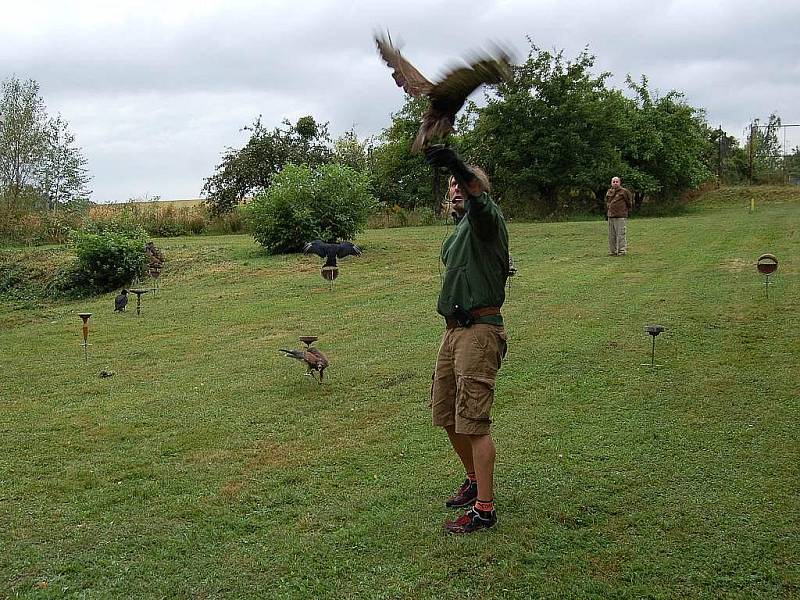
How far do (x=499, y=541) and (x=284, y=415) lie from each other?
3.06 metres

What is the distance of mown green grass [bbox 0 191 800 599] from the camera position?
397 centimetres

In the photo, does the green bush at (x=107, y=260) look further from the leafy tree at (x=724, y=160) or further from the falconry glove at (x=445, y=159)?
the leafy tree at (x=724, y=160)

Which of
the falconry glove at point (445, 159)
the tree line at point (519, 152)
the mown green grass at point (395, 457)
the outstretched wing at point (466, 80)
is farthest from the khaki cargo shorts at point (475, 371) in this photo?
the tree line at point (519, 152)

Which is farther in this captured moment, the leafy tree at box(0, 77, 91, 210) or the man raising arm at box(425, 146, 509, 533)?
the leafy tree at box(0, 77, 91, 210)

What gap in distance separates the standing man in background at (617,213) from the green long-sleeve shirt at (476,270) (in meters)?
12.6

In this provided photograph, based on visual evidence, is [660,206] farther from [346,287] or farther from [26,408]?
[26,408]

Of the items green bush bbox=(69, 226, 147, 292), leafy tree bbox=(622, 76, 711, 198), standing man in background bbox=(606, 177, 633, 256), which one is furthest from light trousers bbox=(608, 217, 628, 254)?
leafy tree bbox=(622, 76, 711, 198)

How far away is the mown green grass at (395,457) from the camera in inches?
156

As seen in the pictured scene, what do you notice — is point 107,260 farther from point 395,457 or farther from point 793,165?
point 793,165

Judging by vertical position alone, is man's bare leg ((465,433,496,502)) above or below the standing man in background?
below

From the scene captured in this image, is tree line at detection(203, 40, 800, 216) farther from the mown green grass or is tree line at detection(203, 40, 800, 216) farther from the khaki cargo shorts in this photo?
the khaki cargo shorts

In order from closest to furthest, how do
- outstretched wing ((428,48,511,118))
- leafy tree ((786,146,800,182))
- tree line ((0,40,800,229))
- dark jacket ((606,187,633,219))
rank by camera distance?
outstretched wing ((428,48,511,118)) < dark jacket ((606,187,633,219)) < tree line ((0,40,800,229)) < leafy tree ((786,146,800,182))

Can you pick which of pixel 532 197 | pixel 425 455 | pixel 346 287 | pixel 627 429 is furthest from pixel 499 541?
pixel 532 197

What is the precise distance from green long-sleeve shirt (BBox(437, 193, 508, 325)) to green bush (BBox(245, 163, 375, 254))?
1459 cm
